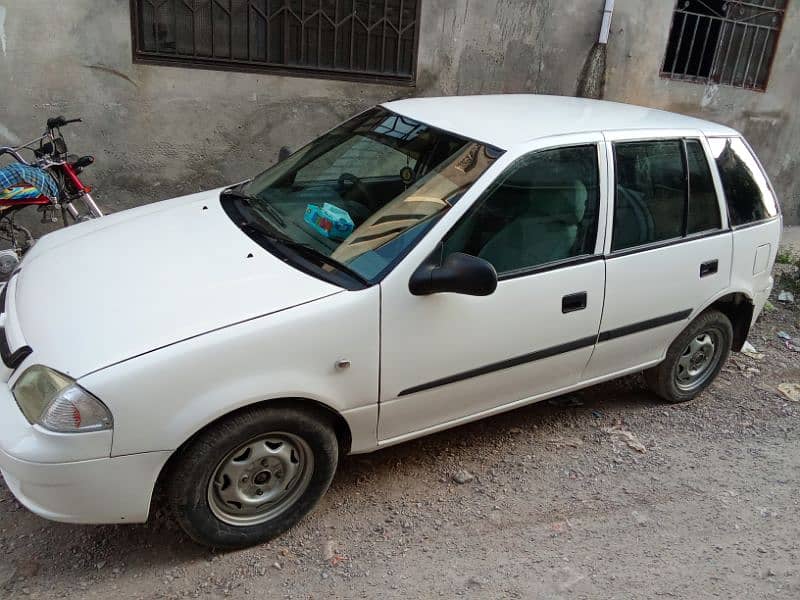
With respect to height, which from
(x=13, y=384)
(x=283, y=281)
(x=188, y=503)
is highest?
(x=283, y=281)

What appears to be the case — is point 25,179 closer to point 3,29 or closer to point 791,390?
point 3,29

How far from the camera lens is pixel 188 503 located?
8.48 ft

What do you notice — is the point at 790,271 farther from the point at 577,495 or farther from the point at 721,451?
the point at 577,495

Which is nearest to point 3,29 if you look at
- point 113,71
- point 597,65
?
point 113,71

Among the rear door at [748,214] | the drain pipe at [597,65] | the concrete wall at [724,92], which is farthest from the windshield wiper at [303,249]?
the concrete wall at [724,92]

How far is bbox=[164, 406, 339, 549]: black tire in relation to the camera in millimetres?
2525

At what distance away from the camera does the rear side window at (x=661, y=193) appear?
346 centimetres

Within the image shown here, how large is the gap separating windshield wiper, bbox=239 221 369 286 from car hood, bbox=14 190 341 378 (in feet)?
0.26

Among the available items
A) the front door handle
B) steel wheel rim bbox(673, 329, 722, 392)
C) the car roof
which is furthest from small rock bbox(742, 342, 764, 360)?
the front door handle

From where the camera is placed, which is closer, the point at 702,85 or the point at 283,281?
the point at 283,281

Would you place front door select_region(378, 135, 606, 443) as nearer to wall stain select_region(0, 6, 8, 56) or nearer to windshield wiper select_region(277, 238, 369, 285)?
windshield wiper select_region(277, 238, 369, 285)

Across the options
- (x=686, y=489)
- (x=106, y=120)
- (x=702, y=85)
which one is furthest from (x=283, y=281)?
(x=702, y=85)

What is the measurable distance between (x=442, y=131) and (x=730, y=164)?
177cm

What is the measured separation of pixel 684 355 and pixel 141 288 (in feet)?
9.93
